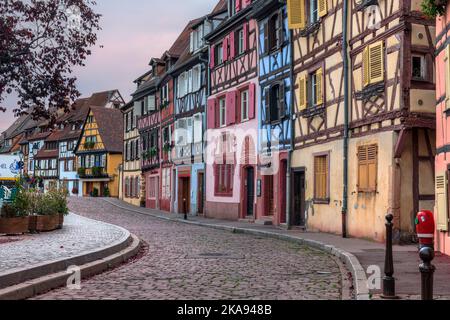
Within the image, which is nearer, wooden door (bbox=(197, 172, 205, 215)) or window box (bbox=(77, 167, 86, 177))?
wooden door (bbox=(197, 172, 205, 215))

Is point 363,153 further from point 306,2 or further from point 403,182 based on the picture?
point 306,2

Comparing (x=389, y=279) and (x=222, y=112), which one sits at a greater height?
(x=222, y=112)

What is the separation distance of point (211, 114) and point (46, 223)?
44.2 ft

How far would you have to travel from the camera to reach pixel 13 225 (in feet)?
52.1

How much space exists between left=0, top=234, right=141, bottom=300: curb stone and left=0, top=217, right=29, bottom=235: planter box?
5006 mm

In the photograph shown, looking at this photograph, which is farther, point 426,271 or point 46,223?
point 46,223

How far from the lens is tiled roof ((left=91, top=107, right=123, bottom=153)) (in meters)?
63.2

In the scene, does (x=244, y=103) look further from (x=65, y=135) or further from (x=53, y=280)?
(x=65, y=135)

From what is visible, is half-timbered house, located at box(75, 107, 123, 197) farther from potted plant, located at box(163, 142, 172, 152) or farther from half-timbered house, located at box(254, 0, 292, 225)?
half-timbered house, located at box(254, 0, 292, 225)

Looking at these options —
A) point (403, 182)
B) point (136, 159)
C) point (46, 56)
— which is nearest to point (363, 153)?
point (403, 182)

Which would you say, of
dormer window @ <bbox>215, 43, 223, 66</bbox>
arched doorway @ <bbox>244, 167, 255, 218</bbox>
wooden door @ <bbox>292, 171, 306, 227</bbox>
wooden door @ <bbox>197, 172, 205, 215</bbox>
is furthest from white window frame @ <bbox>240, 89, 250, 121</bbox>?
wooden door @ <bbox>197, 172, 205, 215</bbox>

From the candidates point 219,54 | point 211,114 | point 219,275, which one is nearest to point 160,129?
point 211,114
